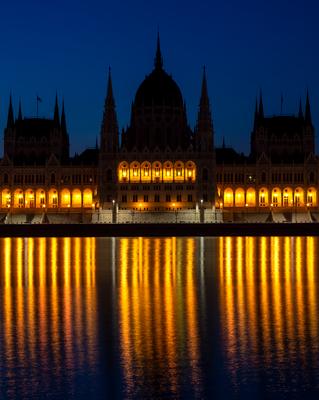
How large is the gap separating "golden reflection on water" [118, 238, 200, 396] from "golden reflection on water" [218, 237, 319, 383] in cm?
119

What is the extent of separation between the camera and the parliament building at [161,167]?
109375 mm

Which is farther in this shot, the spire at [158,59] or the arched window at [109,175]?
the spire at [158,59]

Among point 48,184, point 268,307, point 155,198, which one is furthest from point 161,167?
point 268,307

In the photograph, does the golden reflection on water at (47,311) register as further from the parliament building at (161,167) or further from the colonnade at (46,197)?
the colonnade at (46,197)

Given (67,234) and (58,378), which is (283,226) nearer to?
(67,234)

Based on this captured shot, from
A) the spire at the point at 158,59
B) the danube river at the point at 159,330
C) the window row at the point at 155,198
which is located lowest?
the danube river at the point at 159,330

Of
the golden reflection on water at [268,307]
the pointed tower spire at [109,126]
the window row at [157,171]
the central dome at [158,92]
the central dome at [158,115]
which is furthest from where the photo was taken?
the central dome at [158,92]

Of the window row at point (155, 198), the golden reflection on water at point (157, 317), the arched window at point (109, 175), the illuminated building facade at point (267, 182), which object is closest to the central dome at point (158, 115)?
the arched window at point (109, 175)

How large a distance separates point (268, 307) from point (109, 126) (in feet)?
281

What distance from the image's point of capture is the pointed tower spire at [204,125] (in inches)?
4399

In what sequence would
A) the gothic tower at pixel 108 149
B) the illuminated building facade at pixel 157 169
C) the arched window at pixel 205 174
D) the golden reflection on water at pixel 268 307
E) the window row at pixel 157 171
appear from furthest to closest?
the window row at pixel 157 171, the gothic tower at pixel 108 149, the arched window at pixel 205 174, the illuminated building facade at pixel 157 169, the golden reflection on water at pixel 268 307

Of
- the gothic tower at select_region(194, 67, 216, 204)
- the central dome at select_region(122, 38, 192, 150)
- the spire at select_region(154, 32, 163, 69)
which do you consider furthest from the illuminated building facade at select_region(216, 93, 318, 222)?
the spire at select_region(154, 32, 163, 69)

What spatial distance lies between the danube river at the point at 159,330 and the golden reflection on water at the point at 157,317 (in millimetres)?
37

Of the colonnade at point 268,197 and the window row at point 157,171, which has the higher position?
the window row at point 157,171
